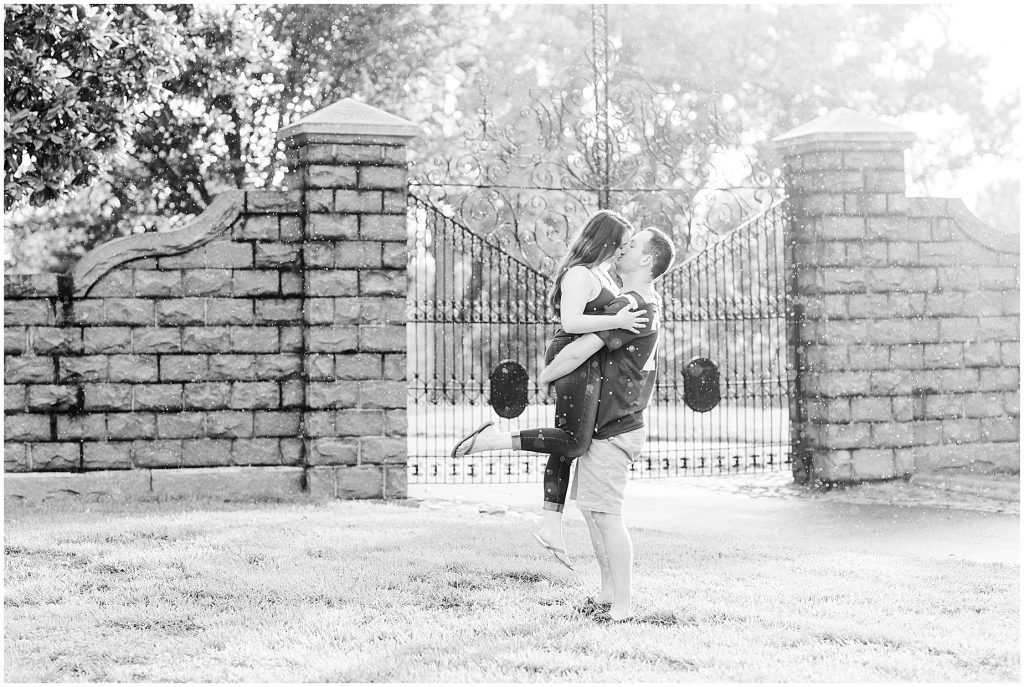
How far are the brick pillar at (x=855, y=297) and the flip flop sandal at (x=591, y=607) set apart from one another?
5.16 metres

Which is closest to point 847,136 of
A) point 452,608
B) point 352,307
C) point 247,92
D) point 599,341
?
point 352,307

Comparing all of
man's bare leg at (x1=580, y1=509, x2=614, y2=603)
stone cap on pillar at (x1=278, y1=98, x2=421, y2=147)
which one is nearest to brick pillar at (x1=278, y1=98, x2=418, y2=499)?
stone cap on pillar at (x1=278, y1=98, x2=421, y2=147)

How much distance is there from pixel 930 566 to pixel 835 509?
2491mm

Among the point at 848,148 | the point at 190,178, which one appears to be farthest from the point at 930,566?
the point at 190,178

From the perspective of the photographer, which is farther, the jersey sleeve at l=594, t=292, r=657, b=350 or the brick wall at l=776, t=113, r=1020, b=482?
the brick wall at l=776, t=113, r=1020, b=482

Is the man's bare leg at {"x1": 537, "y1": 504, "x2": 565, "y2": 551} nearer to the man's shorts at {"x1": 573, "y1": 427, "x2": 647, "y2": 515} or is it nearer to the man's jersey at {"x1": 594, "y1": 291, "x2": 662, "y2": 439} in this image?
the man's shorts at {"x1": 573, "y1": 427, "x2": 647, "y2": 515}

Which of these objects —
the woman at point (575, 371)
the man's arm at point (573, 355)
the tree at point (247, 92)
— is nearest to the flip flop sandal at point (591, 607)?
the woman at point (575, 371)

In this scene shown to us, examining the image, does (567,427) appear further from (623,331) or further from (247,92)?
(247,92)

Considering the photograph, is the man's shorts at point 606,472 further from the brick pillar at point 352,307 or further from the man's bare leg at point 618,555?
the brick pillar at point 352,307

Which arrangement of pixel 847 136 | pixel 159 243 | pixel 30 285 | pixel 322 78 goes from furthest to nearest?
pixel 322 78, pixel 847 136, pixel 159 243, pixel 30 285

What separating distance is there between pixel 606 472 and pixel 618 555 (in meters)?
0.37

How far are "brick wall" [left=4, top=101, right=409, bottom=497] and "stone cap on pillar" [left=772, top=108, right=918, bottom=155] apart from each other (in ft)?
11.9

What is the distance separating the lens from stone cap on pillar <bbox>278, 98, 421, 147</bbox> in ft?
28.9

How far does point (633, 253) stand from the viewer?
4.86m
